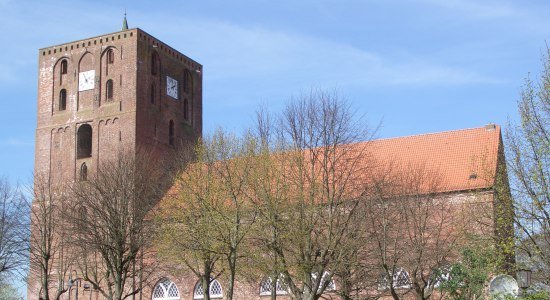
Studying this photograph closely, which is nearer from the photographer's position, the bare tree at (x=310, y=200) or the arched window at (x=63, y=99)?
the bare tree at (x=310, y=200)

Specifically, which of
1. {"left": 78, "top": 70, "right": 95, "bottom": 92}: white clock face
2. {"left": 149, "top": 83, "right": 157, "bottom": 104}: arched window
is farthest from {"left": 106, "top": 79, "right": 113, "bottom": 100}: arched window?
{"left": 149, "top": 83, "right": 157, "bottom": 104}: arched window

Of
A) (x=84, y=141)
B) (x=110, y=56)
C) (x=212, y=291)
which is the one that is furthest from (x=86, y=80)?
(x=212, y=291)

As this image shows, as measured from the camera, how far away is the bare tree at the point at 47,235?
153 feet

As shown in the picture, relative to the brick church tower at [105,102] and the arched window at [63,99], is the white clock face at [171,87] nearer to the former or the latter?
the brick church tower at [105,102]

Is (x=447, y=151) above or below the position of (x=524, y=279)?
above

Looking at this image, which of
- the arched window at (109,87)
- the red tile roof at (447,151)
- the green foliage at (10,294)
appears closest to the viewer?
the red tile roof at (447,151)

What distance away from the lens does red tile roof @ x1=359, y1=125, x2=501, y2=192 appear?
149 feet

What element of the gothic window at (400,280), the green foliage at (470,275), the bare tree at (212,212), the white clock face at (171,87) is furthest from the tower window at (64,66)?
the green foliage at (470,275)

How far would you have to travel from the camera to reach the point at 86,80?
57062 millimetres

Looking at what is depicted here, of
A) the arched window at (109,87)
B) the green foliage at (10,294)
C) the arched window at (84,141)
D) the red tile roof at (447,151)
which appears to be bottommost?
the green foliage at (10,294)

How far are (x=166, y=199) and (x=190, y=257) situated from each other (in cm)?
506

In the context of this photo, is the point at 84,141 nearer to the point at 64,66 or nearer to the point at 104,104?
the point at 104,104

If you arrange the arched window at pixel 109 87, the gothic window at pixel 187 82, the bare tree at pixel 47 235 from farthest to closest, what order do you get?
the gothic window at pixel 187 82 < the arched window at pixel 109 87 < the bare tree at pixel 47 235

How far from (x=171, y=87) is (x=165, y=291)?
14.8 metres
